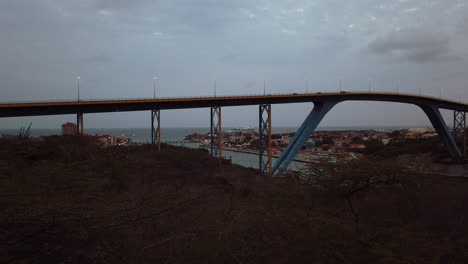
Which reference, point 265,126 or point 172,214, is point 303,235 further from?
point 265,126

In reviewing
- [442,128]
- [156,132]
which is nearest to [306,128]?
[156,132]

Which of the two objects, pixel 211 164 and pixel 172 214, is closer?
pixel 172 214

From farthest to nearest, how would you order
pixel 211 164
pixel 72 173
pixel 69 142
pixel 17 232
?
pixel 211 164, pixel 69 142, pixel 72 173, pixel 17 232

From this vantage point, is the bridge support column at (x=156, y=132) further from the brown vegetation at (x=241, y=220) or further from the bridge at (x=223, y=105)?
the brown vegetation at (x=241, y=220)

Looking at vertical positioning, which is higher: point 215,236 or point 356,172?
point 356,172

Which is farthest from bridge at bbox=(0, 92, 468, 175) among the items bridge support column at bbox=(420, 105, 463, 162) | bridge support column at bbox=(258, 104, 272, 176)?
bridge support column at bbox=(420, 105, 463, 162)

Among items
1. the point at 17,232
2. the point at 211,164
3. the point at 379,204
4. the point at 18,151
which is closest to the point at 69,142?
the point at 18,151

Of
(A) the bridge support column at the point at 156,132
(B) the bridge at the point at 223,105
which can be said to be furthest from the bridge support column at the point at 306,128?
(A) the bridge support column at the point at 156,132

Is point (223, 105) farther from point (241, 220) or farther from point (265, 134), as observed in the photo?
point (241, 220)
